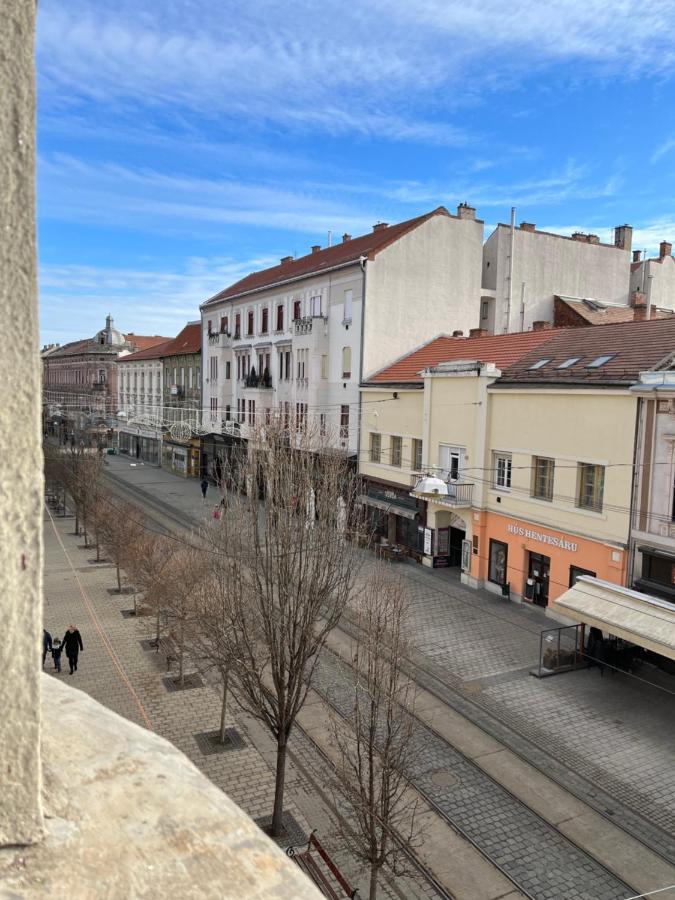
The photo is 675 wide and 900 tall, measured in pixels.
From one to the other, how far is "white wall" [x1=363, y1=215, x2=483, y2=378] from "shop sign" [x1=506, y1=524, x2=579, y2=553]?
38.1ft

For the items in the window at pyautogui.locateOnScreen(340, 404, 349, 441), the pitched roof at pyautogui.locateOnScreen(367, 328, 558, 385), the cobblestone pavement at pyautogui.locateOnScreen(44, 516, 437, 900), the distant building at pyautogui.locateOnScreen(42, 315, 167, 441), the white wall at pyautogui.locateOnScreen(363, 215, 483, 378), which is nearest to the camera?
the cobblestone pavement at pyautogui.locateOnScreen(44, 516, 437, 900)

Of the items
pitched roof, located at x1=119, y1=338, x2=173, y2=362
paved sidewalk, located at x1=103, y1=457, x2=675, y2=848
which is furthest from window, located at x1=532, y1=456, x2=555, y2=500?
pitched roof, located at x1=119, y1=338, x2=173, y2=362

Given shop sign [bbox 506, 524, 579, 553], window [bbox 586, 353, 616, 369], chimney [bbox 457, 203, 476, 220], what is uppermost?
chimney [bbox 457, 203, 476, 220]

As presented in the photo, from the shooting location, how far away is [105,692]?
590 inches

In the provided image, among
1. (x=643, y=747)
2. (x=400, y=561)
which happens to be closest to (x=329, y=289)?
(x=400, y=561)

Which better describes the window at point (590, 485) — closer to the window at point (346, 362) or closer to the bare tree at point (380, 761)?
the bare tree at point (380, 761)

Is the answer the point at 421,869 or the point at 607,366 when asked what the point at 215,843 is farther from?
the point at 607,366

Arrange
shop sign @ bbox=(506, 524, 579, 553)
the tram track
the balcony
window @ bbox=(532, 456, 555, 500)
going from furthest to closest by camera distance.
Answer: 1. the balcony
2. window @ bbox=(532, 456, 555, 500)
3. shop sign @ bbox=(506, 524, 579, 553)
4. the tram track

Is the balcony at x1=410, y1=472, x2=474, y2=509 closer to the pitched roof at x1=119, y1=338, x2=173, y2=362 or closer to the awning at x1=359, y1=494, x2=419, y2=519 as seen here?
the awning at x1=359, y1=494, x2=419, y2=519

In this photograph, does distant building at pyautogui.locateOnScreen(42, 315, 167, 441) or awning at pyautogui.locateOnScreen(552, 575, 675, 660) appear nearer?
awning at pyautogui.locateOnScreen(552, 575, 675, 660)

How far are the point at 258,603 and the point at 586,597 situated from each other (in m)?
9.53

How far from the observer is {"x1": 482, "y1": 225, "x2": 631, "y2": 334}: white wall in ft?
113

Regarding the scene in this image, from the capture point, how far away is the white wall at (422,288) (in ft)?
101

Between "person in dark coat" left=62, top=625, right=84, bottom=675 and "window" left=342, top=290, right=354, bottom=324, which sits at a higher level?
"window" left=342, top=290, right=354, bottom=324
